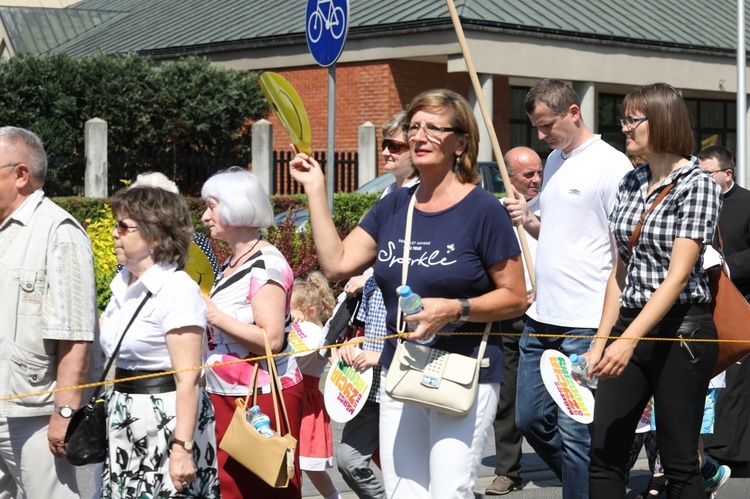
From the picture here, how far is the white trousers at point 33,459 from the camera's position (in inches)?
179

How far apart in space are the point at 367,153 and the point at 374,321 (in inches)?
635

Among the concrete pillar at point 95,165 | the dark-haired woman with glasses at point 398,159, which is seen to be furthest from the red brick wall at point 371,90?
the dark-haired woman with glasses at point 398,159

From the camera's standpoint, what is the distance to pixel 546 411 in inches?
236

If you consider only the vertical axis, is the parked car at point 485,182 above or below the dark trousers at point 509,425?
above

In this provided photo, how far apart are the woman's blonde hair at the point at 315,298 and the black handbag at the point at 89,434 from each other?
2.22 meters

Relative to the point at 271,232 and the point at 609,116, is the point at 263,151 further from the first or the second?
the point at 609,116

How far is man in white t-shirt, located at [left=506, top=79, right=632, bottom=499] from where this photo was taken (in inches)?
226

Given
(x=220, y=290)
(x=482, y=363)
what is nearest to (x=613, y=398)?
(x=482, y=363)

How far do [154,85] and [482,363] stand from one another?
18378mm

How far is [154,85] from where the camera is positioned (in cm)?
2183

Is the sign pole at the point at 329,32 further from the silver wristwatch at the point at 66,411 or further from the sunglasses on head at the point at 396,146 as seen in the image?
the silver wristwatch at the point at 66,411

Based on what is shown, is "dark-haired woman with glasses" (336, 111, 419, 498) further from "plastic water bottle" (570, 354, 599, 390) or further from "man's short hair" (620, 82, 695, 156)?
"man's short hair" (620, 82, 695, 156)

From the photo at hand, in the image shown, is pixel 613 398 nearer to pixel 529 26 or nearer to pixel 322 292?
pixel 322 292

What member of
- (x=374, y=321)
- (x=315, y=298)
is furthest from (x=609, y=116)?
(x=374, y=321)
